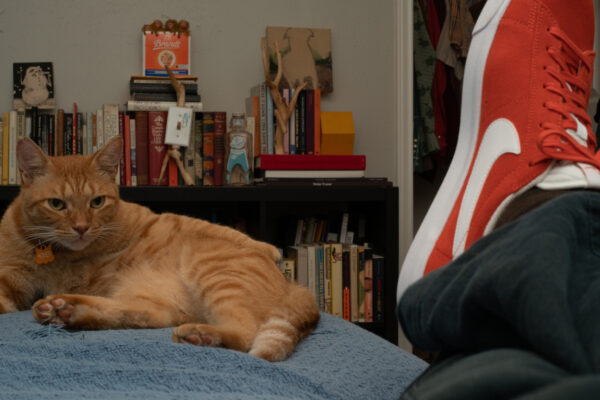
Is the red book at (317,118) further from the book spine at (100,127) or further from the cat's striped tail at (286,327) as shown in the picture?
the cat's striped tail at (286,327)

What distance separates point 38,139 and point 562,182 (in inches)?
77.9

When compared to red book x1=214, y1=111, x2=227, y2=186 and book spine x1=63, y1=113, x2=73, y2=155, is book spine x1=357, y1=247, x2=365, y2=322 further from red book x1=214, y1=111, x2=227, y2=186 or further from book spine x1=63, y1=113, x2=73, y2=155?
book spine x1=63, y1=113, x2=73, y2=155

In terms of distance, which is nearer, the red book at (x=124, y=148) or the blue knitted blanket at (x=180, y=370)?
the blue knitted blanket at (x=180, y=370)

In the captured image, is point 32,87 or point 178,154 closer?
point 178,154

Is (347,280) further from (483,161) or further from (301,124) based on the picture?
(483,161)

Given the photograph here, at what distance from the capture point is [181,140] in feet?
6.95

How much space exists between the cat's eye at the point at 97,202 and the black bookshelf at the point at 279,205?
57 centimetres

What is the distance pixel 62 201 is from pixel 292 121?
1193 millimetres

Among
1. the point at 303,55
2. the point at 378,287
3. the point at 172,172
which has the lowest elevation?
the point at 378,287

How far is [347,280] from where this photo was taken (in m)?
2.16

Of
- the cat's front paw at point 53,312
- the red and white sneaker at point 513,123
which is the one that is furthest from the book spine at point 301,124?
the cat's front paw at point 53,312

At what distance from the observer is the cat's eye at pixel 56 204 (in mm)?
1268

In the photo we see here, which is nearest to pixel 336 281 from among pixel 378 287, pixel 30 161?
pixel 378 287

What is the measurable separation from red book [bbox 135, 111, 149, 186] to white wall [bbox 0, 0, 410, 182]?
0.29m
